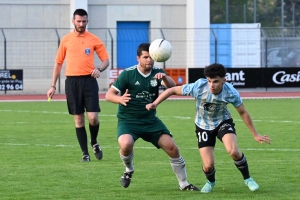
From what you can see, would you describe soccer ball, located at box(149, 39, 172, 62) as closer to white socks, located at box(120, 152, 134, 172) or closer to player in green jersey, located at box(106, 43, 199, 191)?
player in green jersey, located at box(106, 43, 199, 191)

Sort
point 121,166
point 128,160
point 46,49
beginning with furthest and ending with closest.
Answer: point 46,49, point 121,166, point 128,160

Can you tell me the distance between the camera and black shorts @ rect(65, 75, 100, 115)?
1116cm

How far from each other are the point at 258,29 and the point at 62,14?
931 cm

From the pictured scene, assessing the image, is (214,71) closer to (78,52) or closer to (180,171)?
(180,171)

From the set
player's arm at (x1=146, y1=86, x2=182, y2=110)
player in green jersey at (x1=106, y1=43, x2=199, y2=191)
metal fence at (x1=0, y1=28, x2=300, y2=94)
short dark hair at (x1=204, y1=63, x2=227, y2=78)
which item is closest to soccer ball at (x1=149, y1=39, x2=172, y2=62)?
player in green jersey at (x1=106, y1=43, x2=199, y2=191)

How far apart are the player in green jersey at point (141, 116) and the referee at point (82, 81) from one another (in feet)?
8.06

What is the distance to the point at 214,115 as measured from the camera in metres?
8.34

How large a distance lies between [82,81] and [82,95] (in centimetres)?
21

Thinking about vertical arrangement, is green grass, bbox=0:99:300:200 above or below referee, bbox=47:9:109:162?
below

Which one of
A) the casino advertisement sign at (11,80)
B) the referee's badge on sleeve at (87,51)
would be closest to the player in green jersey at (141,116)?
the referee's badge on sleeve at (87,51)

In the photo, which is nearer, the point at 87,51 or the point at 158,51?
the point at 158,51

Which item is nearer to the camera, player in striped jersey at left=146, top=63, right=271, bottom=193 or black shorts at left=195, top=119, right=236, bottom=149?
player in striped jersey at left=146, top=63, right=271, bottom=193

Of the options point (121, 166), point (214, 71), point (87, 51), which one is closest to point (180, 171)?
point (214, 71)

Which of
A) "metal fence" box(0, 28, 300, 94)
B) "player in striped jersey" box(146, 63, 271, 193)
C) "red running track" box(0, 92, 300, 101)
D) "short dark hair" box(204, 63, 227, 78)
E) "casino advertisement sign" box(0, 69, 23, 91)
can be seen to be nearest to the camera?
"short dark hair" box(204, 63, 227, 78)
